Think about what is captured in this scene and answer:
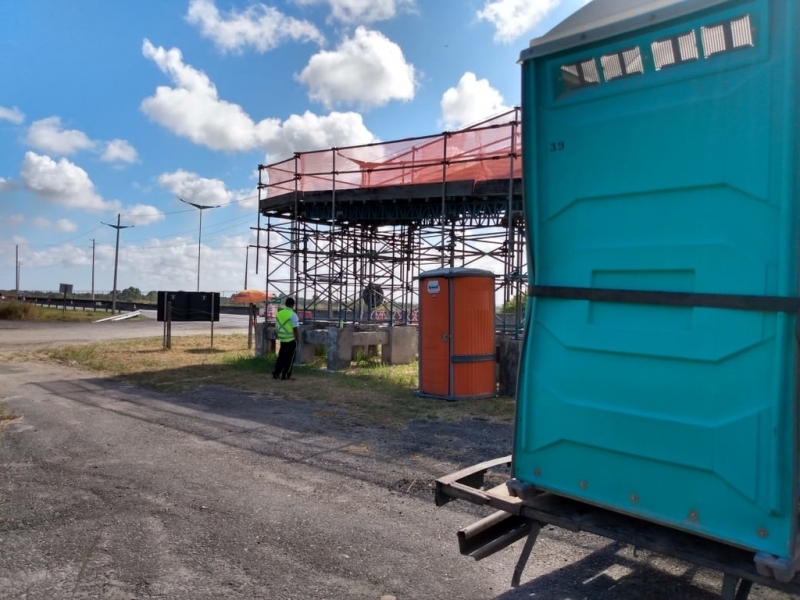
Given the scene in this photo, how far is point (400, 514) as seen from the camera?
5141 millimetres

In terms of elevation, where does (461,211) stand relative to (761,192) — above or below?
above

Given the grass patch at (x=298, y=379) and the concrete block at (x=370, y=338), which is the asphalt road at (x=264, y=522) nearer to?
the grass patch at (x=298, y=379)

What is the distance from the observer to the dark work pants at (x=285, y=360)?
12867 mm

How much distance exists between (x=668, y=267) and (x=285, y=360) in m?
11.2

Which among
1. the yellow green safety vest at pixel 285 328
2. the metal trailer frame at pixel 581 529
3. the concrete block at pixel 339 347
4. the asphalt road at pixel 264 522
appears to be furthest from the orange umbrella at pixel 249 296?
the metal trailer frame at pixel 581 529

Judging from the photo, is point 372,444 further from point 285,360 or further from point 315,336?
point 315,336

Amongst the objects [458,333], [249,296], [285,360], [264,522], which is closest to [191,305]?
[249,296]

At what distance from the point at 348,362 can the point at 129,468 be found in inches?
329

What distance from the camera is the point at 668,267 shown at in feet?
8.24

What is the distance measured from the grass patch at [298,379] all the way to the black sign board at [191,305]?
39.2 inches

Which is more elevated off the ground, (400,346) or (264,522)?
(400,346)

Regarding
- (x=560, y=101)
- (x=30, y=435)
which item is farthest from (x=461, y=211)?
(x=560, y=101)

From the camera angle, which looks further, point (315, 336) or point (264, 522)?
point (315, 336)

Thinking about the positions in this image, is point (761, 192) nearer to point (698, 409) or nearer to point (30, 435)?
point (698, 409)
